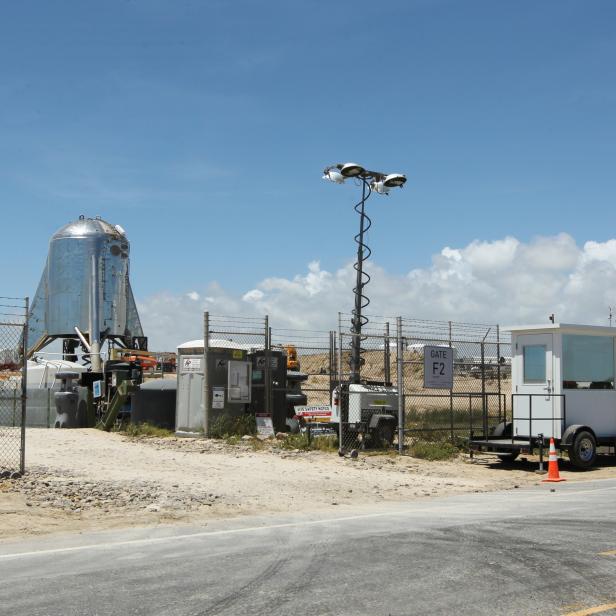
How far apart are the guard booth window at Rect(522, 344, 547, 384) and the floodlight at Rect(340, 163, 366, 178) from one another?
7003mm

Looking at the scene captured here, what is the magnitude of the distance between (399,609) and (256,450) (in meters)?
13.5

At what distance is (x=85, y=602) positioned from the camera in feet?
20.2

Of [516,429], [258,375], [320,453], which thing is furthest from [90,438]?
[516,429]

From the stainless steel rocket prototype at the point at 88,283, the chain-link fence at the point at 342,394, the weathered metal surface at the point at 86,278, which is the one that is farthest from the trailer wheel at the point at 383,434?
the weathered metal surface at the point at 86,278

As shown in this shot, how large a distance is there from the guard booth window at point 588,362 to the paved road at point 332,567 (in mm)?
7581

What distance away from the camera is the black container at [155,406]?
956 inches

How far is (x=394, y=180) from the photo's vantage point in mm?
22859

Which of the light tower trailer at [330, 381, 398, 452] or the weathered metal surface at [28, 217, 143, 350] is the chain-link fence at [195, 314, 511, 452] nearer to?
the light tower trailer at [330, 381, 398, 452]

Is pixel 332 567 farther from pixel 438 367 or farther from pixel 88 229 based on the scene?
pixel 88 229

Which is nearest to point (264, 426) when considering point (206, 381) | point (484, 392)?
point (206, 381)

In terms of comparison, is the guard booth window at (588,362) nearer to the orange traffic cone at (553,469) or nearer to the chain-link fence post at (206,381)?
the orange traffic cone at (553,469)

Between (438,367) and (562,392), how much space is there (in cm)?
293

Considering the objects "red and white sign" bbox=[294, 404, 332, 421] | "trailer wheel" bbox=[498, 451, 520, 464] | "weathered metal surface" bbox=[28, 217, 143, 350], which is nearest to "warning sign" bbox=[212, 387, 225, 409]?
"red and white sign" bbox=[294, 404, 332, 421]

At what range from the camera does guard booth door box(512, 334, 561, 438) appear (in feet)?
58.1
